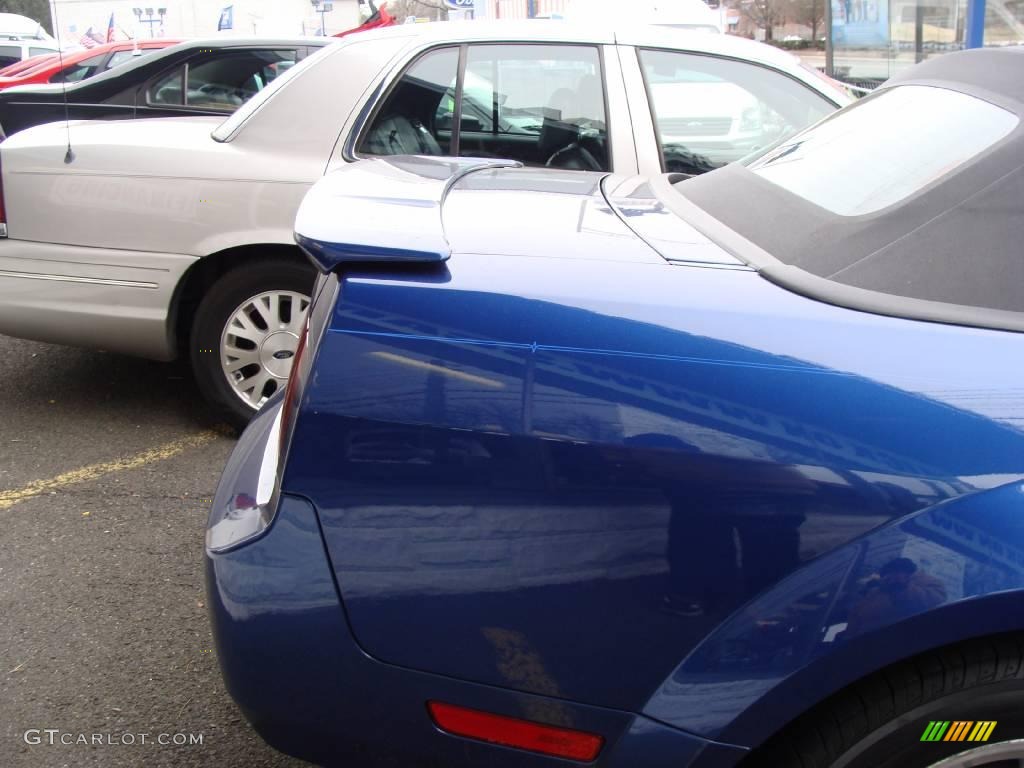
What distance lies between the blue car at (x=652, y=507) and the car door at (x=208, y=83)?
7.03m

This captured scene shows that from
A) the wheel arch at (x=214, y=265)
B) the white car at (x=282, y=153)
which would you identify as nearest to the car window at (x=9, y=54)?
the white car at (x=282, y=153)

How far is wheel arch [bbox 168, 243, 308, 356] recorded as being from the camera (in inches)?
160

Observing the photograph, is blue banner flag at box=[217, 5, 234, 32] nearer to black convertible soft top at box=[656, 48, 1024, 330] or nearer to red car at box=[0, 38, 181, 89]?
red car at box=[0, 38, 181, 89]

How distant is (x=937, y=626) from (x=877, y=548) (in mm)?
140

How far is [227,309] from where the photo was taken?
13.4 feet

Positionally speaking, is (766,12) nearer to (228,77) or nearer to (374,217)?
(228,77)

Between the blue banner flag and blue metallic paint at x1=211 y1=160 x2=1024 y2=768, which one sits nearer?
blue metallic paint at x1=211 y1=160 x2=1024 y2=768

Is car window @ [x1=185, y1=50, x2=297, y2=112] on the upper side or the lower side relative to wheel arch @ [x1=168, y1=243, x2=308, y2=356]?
upper

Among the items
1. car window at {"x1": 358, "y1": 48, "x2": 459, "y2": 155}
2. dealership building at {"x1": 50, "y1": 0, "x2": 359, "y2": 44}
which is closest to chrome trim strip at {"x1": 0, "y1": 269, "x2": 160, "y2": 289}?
car window at {"x1": 358, "y1": 48, "x2": 459, "y2": 155}

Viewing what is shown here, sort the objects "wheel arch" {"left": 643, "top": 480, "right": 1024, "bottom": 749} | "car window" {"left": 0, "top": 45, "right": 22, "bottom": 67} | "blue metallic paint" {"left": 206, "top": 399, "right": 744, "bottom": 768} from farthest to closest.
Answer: "car window" {"left": 0, "top": 45, "right": 22, "bottom": 67}, "blue metallic paint" {"left": 206, "top": 399, "right": 744, "bottom": 768}, "wheel arch" {"left": 643, "top": 480, "right": 1024, "bottom": 749}

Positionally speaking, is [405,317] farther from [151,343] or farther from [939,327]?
[151,343]

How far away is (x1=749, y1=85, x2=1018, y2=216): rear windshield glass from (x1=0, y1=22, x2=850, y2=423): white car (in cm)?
159

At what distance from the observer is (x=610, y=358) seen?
1565 millimetres

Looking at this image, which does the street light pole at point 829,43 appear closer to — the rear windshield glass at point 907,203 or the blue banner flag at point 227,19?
the rear windshield glass at point 907,203
